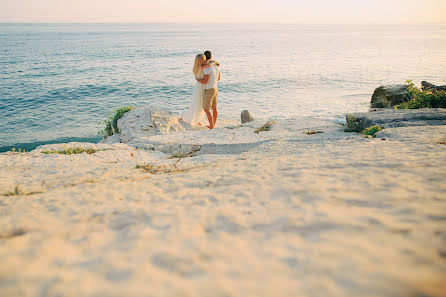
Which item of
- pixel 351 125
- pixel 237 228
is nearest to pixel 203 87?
pixel 351 125

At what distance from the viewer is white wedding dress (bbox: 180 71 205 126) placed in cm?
829

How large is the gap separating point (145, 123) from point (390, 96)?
34.2 feet

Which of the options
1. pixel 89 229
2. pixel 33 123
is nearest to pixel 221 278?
pixel 89 229

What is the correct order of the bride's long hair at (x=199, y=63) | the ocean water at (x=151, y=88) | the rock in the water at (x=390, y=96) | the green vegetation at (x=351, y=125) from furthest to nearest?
the ocean water at (x=151, y=88), the rock in the water at (x=390, y=96), the bride's long hair at (x=199, y=63), the green vegetation at (x=351, y=125)

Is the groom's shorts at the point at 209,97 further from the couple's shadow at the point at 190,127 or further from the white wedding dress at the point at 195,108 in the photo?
the couple's shadow at the point at 190,127

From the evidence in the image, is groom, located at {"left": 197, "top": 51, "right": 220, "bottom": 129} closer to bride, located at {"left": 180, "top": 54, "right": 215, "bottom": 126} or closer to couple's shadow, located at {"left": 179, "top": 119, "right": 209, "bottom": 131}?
bride, located at {"left": 180, "top": 54, "right": 215, "bottom": 126}

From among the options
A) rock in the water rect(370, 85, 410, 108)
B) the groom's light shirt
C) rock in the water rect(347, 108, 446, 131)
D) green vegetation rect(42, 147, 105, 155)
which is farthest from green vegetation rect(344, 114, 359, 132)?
rock in the water rect(370, 85, 410, 108)

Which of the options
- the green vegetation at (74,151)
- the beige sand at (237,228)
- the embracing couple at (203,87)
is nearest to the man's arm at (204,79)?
the embracing couple at (203,87)

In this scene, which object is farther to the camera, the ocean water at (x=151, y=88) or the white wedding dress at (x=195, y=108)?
the ocean water at (x=151, y=88)

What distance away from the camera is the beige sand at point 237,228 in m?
1.58

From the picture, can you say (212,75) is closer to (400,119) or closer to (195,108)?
(195,108)

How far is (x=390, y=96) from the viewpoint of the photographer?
11.4m

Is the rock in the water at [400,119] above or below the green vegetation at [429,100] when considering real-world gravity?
below

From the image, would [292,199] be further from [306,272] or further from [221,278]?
[221,278]
